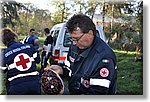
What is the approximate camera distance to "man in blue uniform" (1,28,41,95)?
8.26ft

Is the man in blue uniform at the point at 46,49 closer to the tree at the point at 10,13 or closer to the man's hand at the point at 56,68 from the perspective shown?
the man's hand at the point at 56,68

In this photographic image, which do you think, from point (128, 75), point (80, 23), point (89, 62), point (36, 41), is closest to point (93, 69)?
point (89, 62)

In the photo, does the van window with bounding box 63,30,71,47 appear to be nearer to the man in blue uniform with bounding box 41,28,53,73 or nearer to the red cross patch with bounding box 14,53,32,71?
the man in blue uniform with bounding box 41,28,53,73

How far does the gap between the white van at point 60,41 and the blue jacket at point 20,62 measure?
0.17 meters

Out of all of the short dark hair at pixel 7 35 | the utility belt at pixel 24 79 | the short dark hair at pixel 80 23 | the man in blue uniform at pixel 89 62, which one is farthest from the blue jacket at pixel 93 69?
the short dark hair at pixel 7 35

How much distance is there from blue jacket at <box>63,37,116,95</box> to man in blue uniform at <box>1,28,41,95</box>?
0.98ft

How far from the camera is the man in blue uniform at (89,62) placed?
251 cm

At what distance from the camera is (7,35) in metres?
2.54

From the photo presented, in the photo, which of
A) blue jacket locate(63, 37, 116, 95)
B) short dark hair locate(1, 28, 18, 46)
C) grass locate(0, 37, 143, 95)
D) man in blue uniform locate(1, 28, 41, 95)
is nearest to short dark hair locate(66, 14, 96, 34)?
blue jacket locate(63, 37, 116, 95)

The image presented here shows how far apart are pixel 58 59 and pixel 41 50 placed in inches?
6.9

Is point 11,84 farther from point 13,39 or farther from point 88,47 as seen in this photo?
point 88,47

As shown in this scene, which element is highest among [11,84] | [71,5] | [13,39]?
[71,5]

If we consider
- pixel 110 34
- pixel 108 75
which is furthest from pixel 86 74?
pixel 110 34

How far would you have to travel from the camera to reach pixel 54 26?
8.38ft
